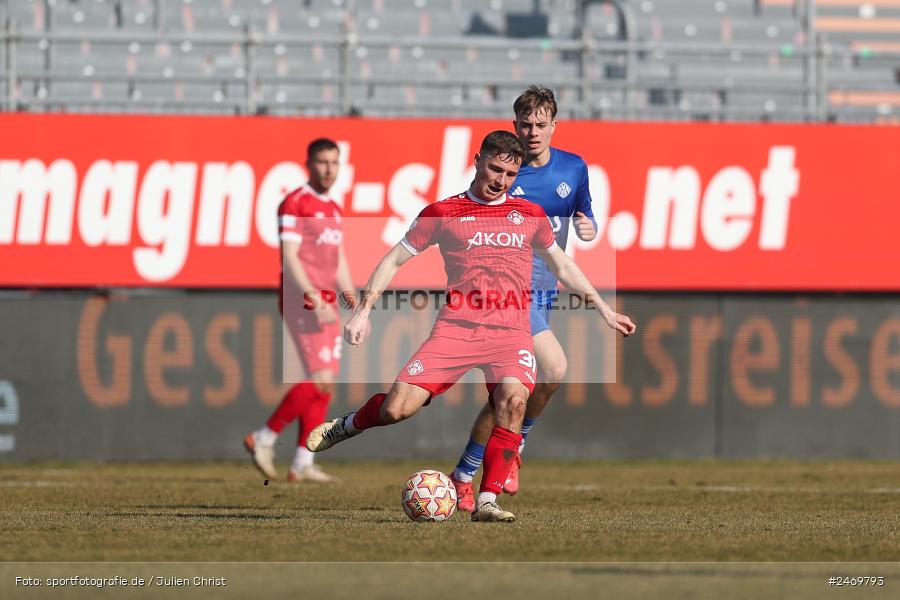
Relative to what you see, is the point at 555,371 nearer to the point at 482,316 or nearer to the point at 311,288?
the point at 482,316

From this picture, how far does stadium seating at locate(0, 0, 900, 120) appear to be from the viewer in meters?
15.7

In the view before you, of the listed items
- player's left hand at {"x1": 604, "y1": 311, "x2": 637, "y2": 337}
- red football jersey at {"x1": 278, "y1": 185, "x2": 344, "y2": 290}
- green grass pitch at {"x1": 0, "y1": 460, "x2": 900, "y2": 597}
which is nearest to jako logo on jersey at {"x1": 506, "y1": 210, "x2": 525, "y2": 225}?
player's left hand at {"x1": 604, "y1": 311, "x2": 637, "y2": 337}

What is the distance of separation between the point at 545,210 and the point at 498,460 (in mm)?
1915

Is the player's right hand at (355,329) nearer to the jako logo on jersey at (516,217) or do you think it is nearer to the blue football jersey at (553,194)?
the jako logo on jersey at (516,217)

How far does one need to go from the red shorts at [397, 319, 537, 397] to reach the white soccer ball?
45 centimetres

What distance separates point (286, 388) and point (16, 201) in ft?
10.1

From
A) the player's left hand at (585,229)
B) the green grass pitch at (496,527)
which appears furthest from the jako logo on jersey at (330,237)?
the player's left hand at (585,229)

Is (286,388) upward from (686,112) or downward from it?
downward

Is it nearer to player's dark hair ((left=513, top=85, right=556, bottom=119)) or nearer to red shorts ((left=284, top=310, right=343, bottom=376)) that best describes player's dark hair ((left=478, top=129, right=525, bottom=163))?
player's dark hair ((left=513, top=85, right=556, bottom=119))

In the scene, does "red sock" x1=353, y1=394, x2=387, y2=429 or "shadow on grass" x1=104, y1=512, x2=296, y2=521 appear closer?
"red sock" x1=353, y1=394, x2=387, y2=429

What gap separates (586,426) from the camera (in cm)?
1559

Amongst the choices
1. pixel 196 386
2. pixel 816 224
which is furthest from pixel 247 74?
pixel 816 224

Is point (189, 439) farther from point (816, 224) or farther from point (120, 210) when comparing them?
point (816, 224)

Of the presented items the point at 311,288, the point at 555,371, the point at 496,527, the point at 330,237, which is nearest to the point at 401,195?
the point at 330,237
